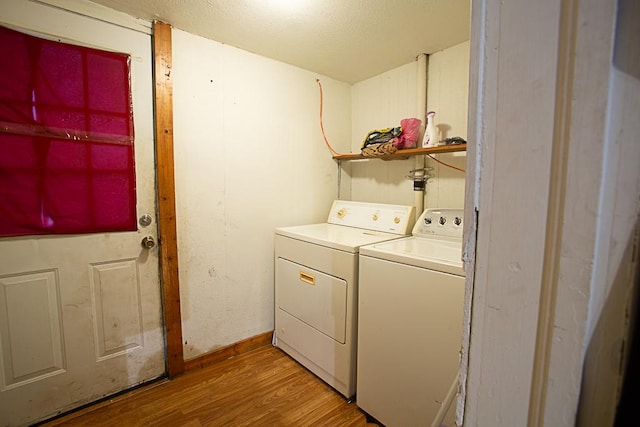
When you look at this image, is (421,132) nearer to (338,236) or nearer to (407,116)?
(407,116)

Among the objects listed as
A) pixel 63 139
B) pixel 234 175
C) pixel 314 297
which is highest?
pixel 63 139

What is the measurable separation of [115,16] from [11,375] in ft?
6.37

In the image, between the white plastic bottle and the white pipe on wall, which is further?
the white pipe on wall

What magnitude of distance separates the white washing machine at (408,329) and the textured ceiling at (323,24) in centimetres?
131

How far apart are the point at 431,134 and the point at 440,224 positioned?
65 cm

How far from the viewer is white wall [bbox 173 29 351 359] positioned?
6.01ft

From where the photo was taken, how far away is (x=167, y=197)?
1728 mm

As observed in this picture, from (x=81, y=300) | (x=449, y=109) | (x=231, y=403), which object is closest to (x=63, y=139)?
(x=81, y=300)

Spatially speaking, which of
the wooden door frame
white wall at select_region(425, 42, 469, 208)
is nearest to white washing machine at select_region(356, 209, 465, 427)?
white wall at select_region(425, 42, 469, 208)

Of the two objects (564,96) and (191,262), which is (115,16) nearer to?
(191,262)

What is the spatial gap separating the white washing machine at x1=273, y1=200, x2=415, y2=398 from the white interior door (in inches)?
33.1

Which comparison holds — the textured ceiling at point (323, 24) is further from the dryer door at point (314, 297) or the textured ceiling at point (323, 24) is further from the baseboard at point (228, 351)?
the baseboard at point (228, 351)

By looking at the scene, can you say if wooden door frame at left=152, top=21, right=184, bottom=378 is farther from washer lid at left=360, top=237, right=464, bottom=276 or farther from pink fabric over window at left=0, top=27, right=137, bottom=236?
washer lid at left=360, top=237, right=464, bottom=276

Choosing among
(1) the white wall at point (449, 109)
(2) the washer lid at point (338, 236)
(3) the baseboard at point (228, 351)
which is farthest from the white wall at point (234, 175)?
(1) the white wall at point (449, 109)
